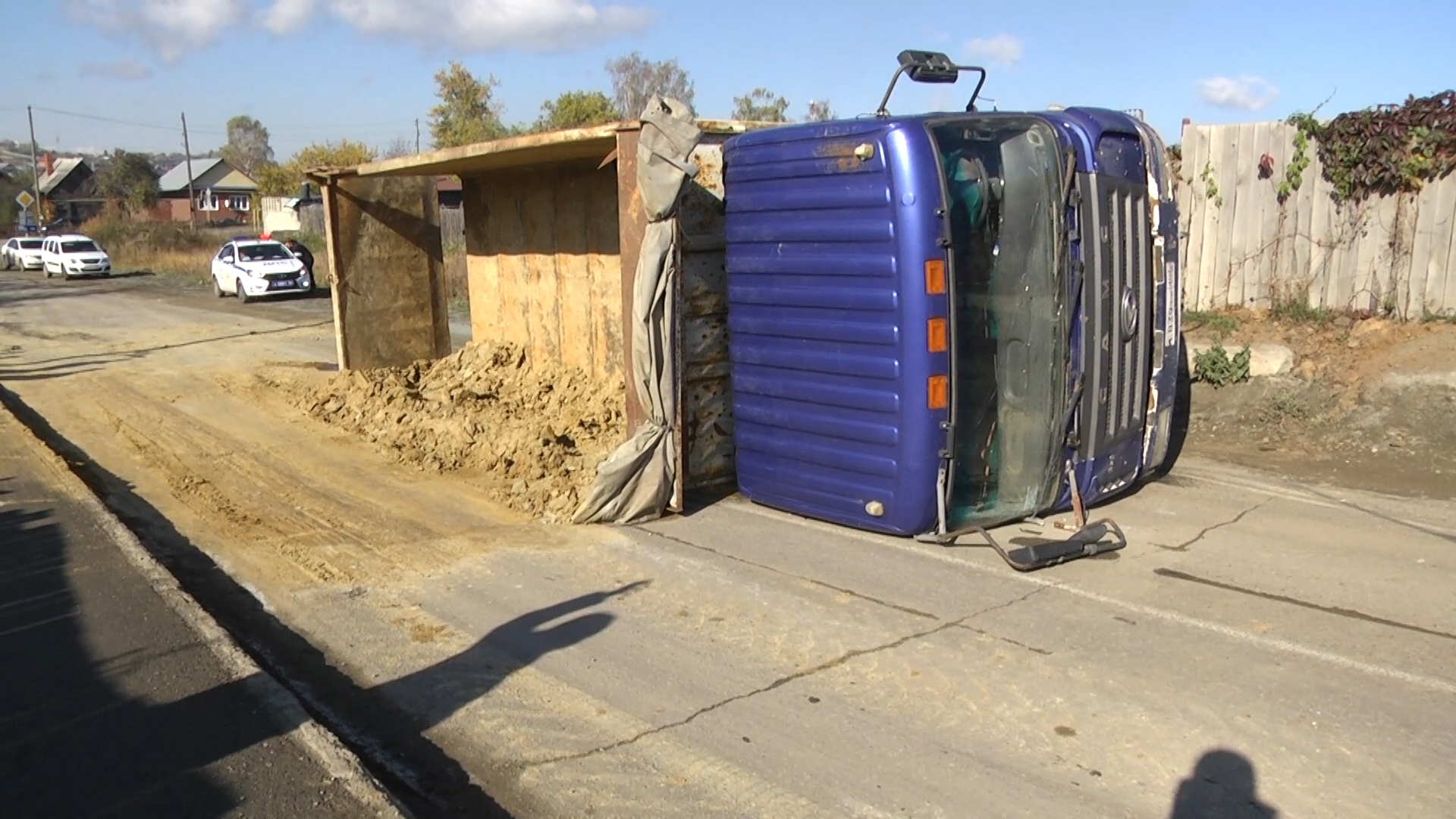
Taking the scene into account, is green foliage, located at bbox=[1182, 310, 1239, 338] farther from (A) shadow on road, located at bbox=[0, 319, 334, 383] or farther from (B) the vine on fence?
(A) shadow on road, located at bbox=[0, 319, 334, 383]

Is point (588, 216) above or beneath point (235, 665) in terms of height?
above

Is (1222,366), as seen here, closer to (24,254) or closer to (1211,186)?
(1211,186)

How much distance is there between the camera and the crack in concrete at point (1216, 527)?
20.9 feet

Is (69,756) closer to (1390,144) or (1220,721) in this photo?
(1220,721)

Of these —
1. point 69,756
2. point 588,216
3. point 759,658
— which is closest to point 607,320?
point 588,216

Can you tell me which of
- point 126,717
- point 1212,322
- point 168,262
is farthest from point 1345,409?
point 168,262

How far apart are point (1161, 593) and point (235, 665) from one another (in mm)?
4512

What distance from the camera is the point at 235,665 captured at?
4793 mm

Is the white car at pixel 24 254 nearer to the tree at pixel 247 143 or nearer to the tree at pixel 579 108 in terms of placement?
the tree at pixel 579 108

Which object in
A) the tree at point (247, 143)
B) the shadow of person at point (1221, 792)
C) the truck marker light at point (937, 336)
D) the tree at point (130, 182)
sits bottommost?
the shadow of person at point (1221, 792)

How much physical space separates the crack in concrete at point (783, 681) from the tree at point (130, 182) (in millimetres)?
84595

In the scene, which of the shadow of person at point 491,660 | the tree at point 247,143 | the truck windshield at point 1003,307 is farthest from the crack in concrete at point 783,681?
the tree at point 247,143

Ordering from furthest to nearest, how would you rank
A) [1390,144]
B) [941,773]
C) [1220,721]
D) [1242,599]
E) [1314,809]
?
[1390,144], [1242,599], [1220,721], [941,773], [1314,809]

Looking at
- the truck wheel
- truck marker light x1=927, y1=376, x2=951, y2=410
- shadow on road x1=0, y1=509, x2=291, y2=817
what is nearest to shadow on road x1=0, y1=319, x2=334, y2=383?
shadow on road x1=0, y1=509, x2=291, y2=817
